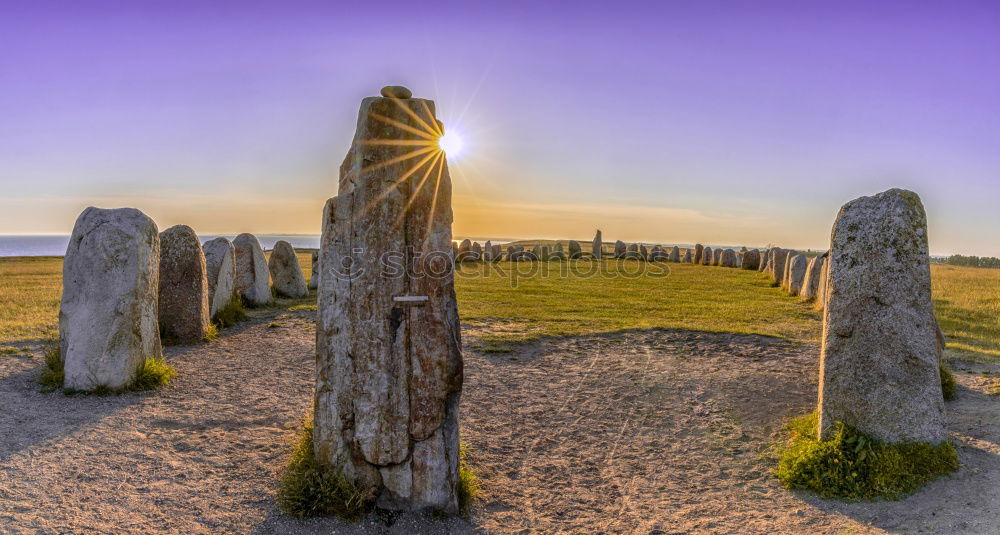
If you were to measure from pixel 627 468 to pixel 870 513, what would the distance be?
7.92 ft

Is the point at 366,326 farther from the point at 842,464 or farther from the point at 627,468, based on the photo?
the point at 842,464

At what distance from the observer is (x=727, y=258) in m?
38.7

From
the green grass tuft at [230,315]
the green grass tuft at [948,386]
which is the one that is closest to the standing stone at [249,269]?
the green grass tuft at [230,315]

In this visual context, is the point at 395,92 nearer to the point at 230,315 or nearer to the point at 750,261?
the point at 230,315

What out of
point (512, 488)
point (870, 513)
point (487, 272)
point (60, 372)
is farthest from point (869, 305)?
point (487, 272)

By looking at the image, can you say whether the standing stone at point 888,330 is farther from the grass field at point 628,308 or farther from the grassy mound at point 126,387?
the grassy mound at point 126,387

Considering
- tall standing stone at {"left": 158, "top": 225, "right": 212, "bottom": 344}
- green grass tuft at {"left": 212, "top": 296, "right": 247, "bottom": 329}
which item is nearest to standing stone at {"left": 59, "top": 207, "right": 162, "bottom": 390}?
tall standing stone at {"left": 158, "top": 225, "right": 212, "bottom": 344}

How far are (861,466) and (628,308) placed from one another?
38.7 ft

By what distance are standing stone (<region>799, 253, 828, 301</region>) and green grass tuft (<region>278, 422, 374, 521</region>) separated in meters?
17.4

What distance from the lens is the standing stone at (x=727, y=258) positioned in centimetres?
3825

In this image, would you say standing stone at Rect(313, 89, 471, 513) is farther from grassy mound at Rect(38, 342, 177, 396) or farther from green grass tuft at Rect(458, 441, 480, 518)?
grassy mound at Rect(38, 342, 177, 396)

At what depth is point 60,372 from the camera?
28.7 ft

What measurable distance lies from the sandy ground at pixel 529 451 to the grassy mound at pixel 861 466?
0.18m

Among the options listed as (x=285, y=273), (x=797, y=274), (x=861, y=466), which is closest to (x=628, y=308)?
(x=797, y=274)
